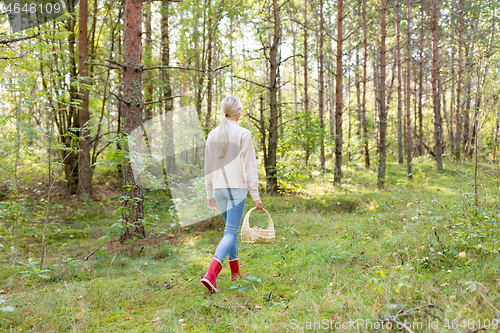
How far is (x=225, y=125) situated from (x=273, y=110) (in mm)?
6387

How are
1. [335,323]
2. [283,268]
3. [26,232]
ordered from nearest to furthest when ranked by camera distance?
1. [335,323]
2. [283,268]
3. [26,232]

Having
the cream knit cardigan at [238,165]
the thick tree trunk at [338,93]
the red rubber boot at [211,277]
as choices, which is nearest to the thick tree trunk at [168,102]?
the thick tree trunk at [338,93]

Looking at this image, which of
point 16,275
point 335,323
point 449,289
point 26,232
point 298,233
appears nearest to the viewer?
point 335,323

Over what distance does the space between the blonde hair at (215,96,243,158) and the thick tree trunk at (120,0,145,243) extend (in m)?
2.63

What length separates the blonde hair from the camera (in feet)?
11.4

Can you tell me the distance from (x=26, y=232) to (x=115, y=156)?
12.1 feet

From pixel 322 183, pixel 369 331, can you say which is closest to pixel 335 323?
pixel 369 331

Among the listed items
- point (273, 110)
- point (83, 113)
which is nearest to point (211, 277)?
point (273, 110)

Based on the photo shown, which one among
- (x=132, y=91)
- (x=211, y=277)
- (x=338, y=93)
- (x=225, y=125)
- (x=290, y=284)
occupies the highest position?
(x=338, y=93)

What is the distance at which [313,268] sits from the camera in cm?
366

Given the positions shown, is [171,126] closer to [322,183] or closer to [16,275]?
[322,183]

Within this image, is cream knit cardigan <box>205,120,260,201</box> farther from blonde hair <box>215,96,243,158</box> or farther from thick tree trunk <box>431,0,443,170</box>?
thick tree trunk <box>431,0,443,170</box>

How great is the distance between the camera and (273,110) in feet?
31.6

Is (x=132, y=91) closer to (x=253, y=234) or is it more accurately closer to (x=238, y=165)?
(x=238, y=165)
